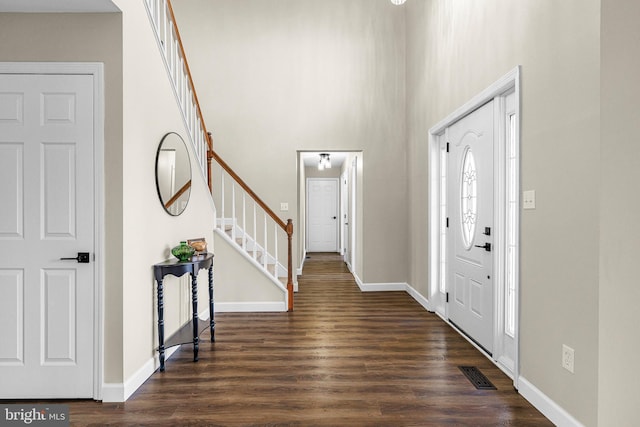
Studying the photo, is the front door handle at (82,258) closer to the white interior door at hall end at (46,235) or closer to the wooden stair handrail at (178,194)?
the white interior door at hall end at (46,235)

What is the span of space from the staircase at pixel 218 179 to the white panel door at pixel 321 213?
16.9 feet

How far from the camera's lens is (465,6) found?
10.9 ft

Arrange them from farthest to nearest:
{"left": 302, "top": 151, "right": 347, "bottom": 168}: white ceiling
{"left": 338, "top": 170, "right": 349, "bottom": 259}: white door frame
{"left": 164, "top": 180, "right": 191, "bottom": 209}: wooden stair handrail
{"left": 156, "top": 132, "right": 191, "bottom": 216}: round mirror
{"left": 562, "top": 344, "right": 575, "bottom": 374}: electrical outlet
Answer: {"left": 338, "top": 170, "right": 349, "bottom": 259}: white door frame
{"left": 302, "top": 151, "right": 347, "bottom": 168}: white ceiling
{"left": 164, "top": 180, "right": 191, "bottom": 209}: wooden stair handrail
{"left": 156, "top": 132, "right": 191, "bottom": 216}: round mirror
{"left": 562, "top": 344, "right": 575, "bottom": 374}: electrical outlet

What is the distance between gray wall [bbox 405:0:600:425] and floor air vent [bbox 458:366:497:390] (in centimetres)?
26

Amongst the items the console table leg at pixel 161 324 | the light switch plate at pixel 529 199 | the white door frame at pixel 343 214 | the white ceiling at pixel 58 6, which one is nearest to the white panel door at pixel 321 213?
the white door frame at pixel 343 214

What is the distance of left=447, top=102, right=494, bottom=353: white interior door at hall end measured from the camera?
3027 mm

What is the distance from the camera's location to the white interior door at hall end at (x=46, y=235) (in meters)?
2.36

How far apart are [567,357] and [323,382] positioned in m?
1.53

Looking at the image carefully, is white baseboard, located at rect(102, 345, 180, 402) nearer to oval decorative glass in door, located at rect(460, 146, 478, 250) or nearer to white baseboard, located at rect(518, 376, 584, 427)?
white baseboard, located at rect(518, 376, 584, 427)

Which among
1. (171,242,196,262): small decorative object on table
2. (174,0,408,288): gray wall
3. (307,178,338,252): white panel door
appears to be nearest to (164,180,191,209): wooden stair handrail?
(171,242,196,262): small decorative object on table

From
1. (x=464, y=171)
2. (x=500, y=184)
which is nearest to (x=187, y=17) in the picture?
(x=464, y=171)

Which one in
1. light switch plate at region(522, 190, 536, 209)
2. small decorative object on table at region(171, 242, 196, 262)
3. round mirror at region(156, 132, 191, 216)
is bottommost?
small decorative object on table at region(171, 242, 196, 262)

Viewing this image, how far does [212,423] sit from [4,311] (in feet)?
5.09

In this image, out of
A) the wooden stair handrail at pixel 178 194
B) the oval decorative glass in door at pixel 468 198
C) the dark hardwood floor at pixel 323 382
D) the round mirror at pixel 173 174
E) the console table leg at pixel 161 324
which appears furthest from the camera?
the oval decorative glass in door at pixel 468 198
